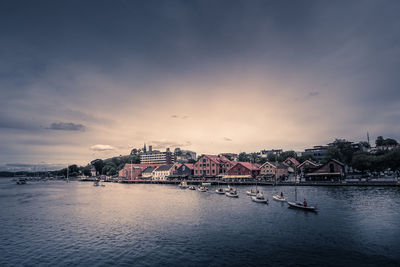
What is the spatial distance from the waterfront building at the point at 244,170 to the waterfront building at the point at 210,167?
8849 millimetres

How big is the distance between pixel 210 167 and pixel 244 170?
872 inches

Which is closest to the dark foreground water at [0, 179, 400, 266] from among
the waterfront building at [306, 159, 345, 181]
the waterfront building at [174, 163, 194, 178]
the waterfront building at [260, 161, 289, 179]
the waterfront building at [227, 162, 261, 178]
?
the waterfront building at [306, 159, 345, 181]

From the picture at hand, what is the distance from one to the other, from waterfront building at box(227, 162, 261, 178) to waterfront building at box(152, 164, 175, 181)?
53849 mm

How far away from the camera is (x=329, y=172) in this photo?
116m

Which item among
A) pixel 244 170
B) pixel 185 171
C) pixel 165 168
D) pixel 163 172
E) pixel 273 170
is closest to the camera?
pixel 273 170

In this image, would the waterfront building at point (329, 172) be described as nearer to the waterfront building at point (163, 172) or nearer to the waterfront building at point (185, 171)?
the waterfront building at point (185, 171)

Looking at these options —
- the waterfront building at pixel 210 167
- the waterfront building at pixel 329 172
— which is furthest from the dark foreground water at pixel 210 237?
the waterfront building at pixel 210 167

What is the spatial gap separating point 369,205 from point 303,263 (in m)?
42.3

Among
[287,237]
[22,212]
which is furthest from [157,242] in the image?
[22,212]

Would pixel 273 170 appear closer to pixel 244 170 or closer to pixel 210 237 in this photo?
pixel 244 170

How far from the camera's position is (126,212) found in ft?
199

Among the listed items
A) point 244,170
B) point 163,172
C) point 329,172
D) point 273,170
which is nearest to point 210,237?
point 329,172

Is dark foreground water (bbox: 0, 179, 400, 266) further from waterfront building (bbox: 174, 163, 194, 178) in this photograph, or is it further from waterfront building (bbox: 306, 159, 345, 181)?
waterfront building (bbox: 174, 163, 194, 178)

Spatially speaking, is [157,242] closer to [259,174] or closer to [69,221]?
[69,221]
